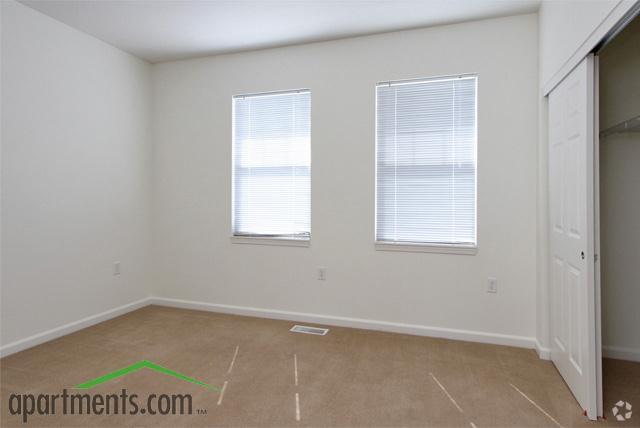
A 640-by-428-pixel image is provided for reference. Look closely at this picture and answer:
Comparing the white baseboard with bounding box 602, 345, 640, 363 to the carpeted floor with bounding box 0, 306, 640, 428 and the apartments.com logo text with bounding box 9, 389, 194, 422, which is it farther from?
Result: the apartments.com logo text with bounding box 9, 389, 194, 422

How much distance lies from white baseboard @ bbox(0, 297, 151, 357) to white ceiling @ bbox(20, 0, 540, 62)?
2707 millimetres

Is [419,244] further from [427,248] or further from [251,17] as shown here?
[251,17]

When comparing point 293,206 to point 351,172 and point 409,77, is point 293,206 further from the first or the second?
point 409,77

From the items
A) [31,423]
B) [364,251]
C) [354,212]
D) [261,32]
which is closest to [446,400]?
[364,251]

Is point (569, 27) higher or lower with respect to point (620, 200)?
higher

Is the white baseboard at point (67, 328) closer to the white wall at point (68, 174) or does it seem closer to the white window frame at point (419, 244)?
the white wall at point (68, 174)

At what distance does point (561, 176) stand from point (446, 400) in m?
1.65

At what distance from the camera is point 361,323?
3609mm

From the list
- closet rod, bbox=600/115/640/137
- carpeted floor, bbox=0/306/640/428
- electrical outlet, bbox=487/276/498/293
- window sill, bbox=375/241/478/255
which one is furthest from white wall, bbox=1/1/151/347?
closet rod, bbox=600/115/640/137

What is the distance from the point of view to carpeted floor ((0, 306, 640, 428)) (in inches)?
84.1

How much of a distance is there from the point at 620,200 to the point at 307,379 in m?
2.67

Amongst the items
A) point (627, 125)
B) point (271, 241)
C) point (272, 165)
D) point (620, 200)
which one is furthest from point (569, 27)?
point (271, 241)

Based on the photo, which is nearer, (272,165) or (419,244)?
(419,244)

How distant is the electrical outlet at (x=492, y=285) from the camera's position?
3258 millimetres
